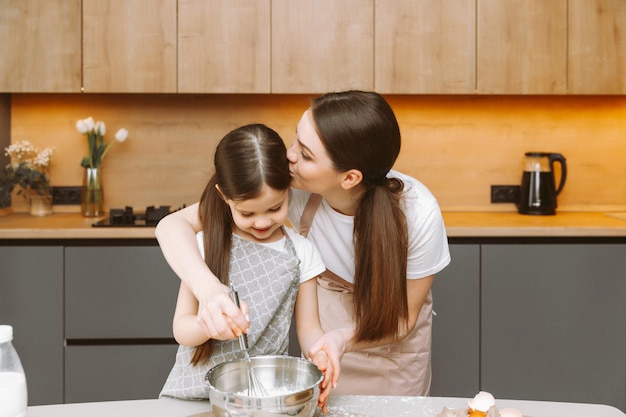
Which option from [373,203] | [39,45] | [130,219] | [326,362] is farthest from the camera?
[39,45]

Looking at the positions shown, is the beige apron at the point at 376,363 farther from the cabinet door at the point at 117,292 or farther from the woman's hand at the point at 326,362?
the cabinet door at the point at 117,292

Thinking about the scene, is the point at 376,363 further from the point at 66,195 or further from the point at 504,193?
the point at 66,195

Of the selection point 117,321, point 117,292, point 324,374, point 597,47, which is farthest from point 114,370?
point 597,47

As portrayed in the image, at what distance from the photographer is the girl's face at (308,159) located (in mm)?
1443

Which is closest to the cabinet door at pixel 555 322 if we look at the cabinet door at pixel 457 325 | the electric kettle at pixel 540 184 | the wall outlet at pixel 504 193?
the cabinet door at pixel 457 325

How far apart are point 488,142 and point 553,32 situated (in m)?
0.53

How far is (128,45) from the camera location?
9.16ft

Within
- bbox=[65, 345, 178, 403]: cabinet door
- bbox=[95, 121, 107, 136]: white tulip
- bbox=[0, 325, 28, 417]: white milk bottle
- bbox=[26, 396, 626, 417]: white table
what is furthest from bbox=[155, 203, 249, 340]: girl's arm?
bbox=[95, 121, 107, 136]: white tulip

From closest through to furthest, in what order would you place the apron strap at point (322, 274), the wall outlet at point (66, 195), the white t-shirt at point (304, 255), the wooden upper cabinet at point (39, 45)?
the white t-shirt at point (304, 255) → the apron strap at point (322, 274) → the wooden upper cabinet at point (39, 45) → the wall outlet at point (66, 195)

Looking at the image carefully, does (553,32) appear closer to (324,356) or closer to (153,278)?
(153,278)

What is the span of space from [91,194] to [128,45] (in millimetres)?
592

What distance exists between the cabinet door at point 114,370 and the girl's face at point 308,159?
1330 millimetres

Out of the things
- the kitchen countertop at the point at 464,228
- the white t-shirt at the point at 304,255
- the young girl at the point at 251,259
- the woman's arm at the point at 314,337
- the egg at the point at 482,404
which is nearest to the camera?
the egg at the point at 482,404

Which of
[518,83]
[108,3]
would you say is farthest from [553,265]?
[108,3]
